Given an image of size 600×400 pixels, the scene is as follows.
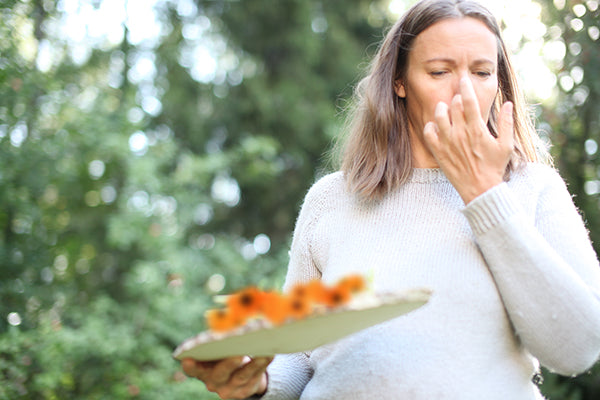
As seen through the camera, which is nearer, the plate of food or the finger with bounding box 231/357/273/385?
the plate of food

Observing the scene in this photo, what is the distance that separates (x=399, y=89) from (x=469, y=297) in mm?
701

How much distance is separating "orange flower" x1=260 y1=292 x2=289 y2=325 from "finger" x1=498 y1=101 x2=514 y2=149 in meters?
0.68

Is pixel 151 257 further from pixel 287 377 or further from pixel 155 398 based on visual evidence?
pixel 287 377

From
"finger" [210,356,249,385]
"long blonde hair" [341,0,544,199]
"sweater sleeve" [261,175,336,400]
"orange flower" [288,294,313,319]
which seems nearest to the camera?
"orange flower" [288,294,313,319]

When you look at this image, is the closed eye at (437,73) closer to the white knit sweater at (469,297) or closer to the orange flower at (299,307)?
the white knit sweater at (469,297)

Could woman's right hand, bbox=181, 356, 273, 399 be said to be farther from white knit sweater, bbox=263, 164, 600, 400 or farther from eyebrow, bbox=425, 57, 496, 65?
eyebrow, bbox=425, 57, 496, 65

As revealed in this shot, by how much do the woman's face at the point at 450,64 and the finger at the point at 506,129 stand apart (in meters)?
0.11

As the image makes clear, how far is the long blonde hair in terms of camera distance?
158cm

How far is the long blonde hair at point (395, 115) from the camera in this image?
5.17 ft

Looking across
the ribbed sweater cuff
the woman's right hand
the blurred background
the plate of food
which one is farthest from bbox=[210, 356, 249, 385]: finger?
the blurred background

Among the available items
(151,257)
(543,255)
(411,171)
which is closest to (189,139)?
(151,257)

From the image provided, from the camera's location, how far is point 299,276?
162cm

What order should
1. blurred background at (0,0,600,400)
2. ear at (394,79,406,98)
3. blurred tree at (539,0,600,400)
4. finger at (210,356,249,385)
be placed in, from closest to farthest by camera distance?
finger at (210,356,249,385)
ear at (394,79,406,98)
blurred tree at (539,0,600,400)
blurred background at (0,0,600,400)

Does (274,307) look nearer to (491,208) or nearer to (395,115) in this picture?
(491,208)
